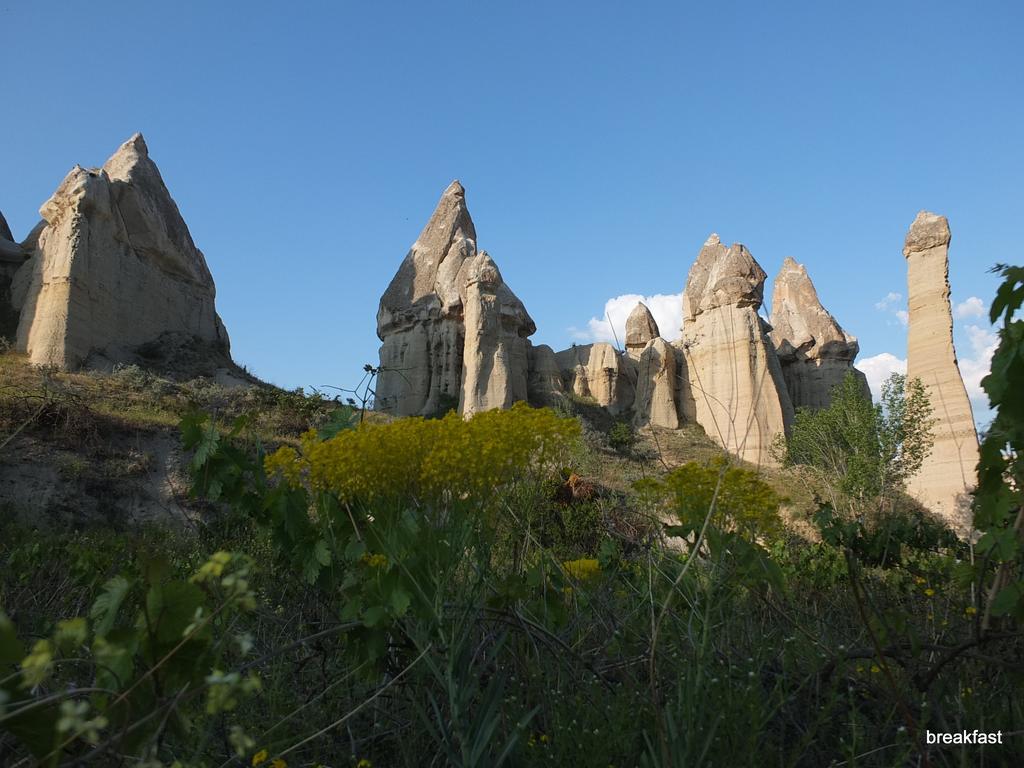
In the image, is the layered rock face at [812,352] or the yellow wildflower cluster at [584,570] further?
the layered rock face at [812,352]

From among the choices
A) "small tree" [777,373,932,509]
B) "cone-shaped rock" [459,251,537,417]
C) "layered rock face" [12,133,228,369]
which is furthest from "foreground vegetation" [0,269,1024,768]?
"cone-shaped rock" [459,251,537,417]

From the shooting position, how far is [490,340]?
29500 mm

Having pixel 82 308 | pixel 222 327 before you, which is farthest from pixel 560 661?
pixel 222 327

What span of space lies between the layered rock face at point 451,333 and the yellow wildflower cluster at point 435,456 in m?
25.2

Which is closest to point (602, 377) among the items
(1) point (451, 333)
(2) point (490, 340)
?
(2) point (490, 340)

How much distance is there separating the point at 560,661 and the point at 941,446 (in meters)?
25.1

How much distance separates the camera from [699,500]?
2.39 meters

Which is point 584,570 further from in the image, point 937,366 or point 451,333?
point 451,333

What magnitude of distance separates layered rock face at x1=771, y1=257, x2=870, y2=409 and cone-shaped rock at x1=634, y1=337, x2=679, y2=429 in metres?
7.63

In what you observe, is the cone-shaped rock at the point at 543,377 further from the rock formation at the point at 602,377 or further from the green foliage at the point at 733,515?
the green foliage at the point at 733,515

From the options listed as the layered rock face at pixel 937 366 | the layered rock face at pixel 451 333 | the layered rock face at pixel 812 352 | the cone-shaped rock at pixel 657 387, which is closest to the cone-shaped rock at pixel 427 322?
the layered rock face at pixel 451 333

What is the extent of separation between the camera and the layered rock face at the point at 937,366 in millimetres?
22062

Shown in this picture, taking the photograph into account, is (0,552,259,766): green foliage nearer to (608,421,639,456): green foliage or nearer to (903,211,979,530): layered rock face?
(903,211,979,530): layered rock face

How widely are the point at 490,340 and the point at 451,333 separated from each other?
2391 millimetres
